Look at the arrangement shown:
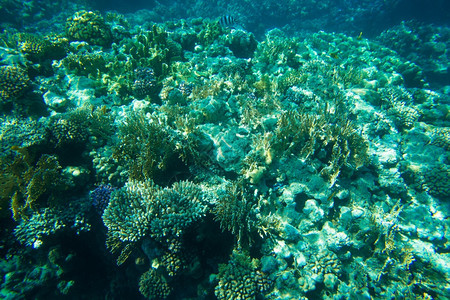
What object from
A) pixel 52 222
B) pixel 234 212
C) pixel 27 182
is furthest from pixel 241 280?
pixel 27 182

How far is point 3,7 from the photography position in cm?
1276

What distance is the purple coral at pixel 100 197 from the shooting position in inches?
153

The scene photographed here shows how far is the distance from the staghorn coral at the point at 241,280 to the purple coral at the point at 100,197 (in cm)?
252

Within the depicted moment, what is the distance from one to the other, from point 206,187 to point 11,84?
222 inches

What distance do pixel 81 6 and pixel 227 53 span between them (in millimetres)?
15894

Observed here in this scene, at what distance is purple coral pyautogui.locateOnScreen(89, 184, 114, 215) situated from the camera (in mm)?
3891

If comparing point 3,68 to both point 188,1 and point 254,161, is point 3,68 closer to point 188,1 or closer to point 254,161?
point 254,161

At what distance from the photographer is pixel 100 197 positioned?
12.9 feet

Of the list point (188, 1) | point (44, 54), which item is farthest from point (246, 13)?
point (44, 54)

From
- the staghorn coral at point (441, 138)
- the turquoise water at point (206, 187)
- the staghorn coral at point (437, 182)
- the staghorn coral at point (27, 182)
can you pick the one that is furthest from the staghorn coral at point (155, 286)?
the staghorn coral at point (441, 138)

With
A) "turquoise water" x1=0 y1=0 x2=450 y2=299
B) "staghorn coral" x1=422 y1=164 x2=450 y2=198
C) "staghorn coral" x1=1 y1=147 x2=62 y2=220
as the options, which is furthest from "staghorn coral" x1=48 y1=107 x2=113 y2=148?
"staghorn coral" x1=422 y1=164 x2=450 y2=198

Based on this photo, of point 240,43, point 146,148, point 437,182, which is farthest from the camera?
point 240,43

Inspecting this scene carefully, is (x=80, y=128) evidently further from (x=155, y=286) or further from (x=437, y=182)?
(x=437, y=182)

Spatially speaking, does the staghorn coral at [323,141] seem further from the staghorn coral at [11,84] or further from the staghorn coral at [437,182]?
the staghorn coral at [11,84]
